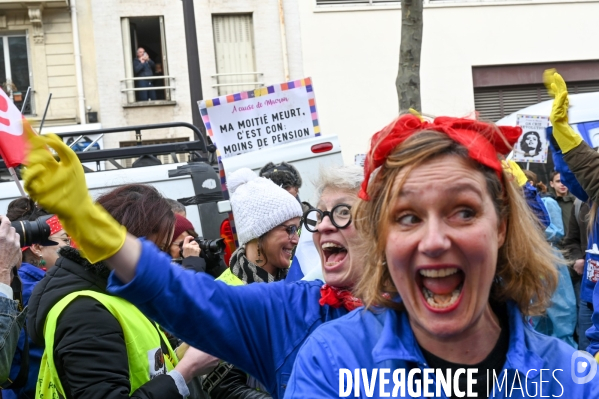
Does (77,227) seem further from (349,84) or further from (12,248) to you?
(349,84)

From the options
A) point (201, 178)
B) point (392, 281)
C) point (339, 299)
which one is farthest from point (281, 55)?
point (392, 281)

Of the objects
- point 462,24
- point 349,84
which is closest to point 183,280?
point 349,84

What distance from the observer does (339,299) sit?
2.46m

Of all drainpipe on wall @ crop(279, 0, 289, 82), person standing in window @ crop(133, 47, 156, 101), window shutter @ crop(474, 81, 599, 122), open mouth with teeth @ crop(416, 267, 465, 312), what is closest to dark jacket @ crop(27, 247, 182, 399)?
open mouth with teeth @ crop(416, 267, 465, 312)

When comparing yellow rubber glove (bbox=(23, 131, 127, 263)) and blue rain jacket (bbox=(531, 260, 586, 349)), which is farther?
blue rain jacket (bbox=(531, 260, 586, 349))

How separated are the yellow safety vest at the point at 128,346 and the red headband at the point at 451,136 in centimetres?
135

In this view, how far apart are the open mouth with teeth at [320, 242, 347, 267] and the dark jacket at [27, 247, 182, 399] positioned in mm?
766

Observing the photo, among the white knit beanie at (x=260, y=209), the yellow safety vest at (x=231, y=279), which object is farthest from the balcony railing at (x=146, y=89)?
the yellow safety vest at (x=231, y=279)

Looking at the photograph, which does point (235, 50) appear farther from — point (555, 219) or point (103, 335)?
point (103, 335)

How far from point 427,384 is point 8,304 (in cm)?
187

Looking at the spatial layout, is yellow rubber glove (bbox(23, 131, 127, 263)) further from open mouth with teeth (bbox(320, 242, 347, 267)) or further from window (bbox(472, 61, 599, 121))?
window (bbox(472, 61, 599, 121))

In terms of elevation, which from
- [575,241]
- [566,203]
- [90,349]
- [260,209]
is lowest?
[575,241]

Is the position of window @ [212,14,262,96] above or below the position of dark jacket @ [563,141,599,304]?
above

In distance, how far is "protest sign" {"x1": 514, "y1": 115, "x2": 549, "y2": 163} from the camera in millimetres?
9180
